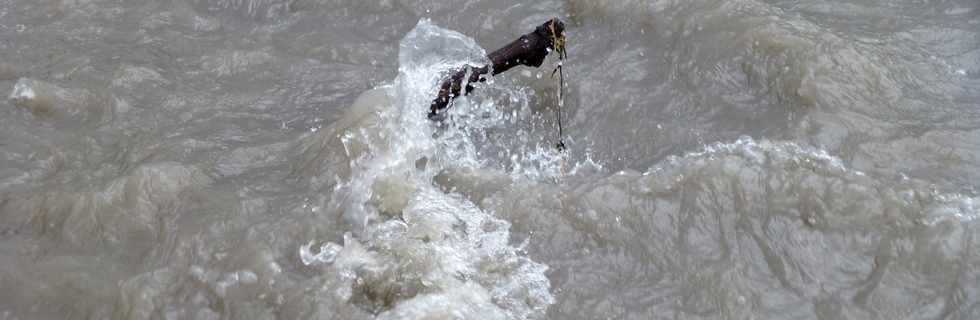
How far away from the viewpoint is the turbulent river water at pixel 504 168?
3955 millimetres

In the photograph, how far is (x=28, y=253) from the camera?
4.34m

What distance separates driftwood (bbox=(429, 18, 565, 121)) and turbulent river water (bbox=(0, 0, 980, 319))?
0.24 ft

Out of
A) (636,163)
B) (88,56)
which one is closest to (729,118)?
(636,163)

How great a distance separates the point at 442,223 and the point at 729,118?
1.73 meters

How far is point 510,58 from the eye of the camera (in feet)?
15.8

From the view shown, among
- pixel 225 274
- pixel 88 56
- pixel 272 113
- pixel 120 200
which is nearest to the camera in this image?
pixel 225 274

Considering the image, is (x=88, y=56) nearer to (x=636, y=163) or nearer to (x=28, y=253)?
(x=28, y=253)

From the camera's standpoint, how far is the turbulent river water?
13.0 feet

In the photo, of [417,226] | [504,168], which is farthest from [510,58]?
[417,226]

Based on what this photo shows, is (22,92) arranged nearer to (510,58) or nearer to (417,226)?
(417,226)

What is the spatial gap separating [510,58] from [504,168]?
57cm

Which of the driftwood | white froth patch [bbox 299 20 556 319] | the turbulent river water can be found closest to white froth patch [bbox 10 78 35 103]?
the turbulent river water

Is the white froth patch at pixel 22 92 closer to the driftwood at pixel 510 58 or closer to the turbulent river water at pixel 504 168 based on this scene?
the turbulent river water at pixel 504 168

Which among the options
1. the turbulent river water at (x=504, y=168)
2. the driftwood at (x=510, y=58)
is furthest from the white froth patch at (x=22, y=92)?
the driftwood at (x=510, y=58)
